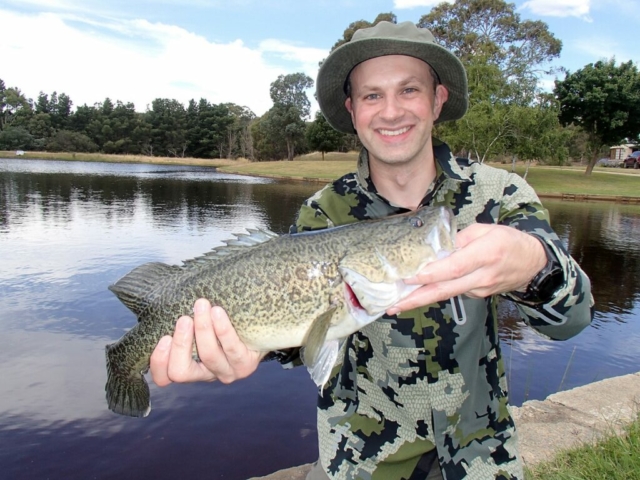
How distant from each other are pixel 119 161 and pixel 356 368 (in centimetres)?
9209

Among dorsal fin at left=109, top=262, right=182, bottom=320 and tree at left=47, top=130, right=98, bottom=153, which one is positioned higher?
tree at left=47, top=130, right=98, bottom=153

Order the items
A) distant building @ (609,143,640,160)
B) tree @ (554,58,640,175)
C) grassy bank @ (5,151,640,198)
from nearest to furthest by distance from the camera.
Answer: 1. grassy bank @ (5,151,640,198)
2. tree @ (554,58,640,175)
3. distant building @ (609,143,640,160)

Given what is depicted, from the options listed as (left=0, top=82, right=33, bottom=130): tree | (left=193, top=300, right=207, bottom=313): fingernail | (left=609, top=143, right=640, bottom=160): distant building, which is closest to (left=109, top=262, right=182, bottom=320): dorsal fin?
(left=193, top=300, right=207, bottom=313): fingernail

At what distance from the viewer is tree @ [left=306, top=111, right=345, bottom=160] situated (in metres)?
72.9

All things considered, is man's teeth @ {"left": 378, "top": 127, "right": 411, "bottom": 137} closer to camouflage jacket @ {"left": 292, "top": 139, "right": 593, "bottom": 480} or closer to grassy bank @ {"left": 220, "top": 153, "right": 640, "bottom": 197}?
camouflage jacket @ {"left": 292, "top": 139, "right": 593, "bottom": 480}

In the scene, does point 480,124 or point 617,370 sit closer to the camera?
point 617,370

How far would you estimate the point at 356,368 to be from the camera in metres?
3.00

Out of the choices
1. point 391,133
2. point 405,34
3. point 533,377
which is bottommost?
point 533,377

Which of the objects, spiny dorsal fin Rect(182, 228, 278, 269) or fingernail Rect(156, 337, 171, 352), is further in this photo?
spiny dorsal fin Rect(182, 228, 278, 269)

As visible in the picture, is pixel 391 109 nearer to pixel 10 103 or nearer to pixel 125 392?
pixel 125 392

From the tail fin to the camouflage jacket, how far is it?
1138 mm

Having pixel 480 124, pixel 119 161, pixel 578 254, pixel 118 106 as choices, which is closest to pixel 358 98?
pixel 578 254

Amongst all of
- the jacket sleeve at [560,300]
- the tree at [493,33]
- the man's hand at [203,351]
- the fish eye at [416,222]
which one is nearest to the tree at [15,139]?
the tree at [493,33]

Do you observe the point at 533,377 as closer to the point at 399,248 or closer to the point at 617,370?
the point at 617,370
